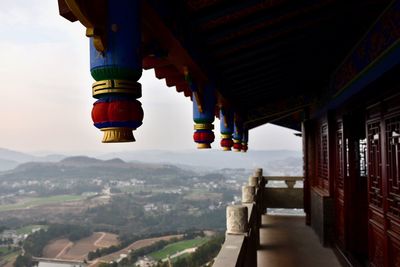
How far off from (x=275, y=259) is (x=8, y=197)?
291 ft

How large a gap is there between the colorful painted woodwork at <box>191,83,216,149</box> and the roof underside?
0.21 metres

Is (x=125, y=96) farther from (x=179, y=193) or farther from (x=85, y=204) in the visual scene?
(x=179, y=193)

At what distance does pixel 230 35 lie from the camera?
2.71 metres

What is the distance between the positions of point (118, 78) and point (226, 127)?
4485 millimetres

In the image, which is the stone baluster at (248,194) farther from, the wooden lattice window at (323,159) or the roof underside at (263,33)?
the wooden lattice window at (323,159)

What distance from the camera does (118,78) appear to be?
52.3 inches

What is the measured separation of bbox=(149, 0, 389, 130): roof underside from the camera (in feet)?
7.46

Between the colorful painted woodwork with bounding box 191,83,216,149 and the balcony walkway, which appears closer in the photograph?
the colorful painted woodwork with bounding box 191,83,216,149

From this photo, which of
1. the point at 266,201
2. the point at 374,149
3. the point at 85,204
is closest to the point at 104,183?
the point at 85,204

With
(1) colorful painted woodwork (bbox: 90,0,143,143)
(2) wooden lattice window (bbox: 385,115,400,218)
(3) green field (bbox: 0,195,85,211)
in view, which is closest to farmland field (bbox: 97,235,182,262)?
(3) green field (bbox: 0,195,85,211)

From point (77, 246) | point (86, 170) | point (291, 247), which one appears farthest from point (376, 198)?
point (86, 170)

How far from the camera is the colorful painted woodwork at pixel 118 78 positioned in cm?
131

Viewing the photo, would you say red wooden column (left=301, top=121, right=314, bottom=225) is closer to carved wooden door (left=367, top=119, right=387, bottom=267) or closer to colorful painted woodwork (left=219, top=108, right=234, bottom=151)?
colorful painted woodwork (left=219, top=108, right=234, bottom=151)

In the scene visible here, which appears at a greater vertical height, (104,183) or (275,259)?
(275,259)
